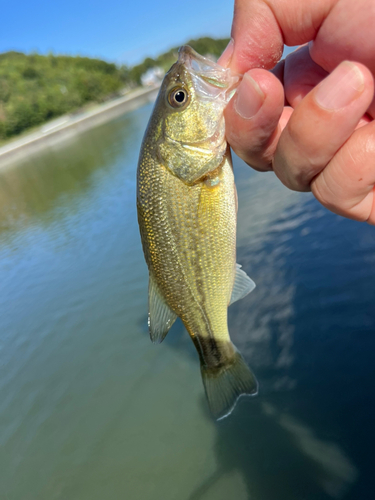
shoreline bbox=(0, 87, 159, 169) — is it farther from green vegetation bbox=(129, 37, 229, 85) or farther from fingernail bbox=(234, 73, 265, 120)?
green vegetation bbox=(129, 37, 229, 85)

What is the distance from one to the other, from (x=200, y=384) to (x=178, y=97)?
3.65m

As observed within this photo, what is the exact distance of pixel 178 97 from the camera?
2.12 metres

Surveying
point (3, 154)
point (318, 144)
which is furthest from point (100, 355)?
point (3, 154)

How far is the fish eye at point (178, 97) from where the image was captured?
210cm

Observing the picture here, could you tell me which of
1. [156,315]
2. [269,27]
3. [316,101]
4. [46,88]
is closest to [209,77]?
[269,27]

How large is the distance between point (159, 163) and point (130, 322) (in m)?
4.36

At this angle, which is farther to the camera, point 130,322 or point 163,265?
point 130,322

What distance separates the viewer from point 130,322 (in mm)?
5992

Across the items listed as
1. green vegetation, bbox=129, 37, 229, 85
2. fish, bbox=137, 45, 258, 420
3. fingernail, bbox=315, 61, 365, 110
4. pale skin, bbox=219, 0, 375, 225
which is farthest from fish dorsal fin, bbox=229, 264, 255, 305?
green vegetation, bbox=129, 37, 229, 85

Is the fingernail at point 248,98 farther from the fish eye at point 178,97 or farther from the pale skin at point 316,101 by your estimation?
the fish eye at point 178,97

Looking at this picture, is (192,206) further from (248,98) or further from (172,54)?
(172,54)

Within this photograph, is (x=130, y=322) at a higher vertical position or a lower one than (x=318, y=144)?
lower

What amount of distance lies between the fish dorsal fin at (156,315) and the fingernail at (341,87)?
1567 mm

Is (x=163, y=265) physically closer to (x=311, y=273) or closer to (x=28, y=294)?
(x=311, y=273)
